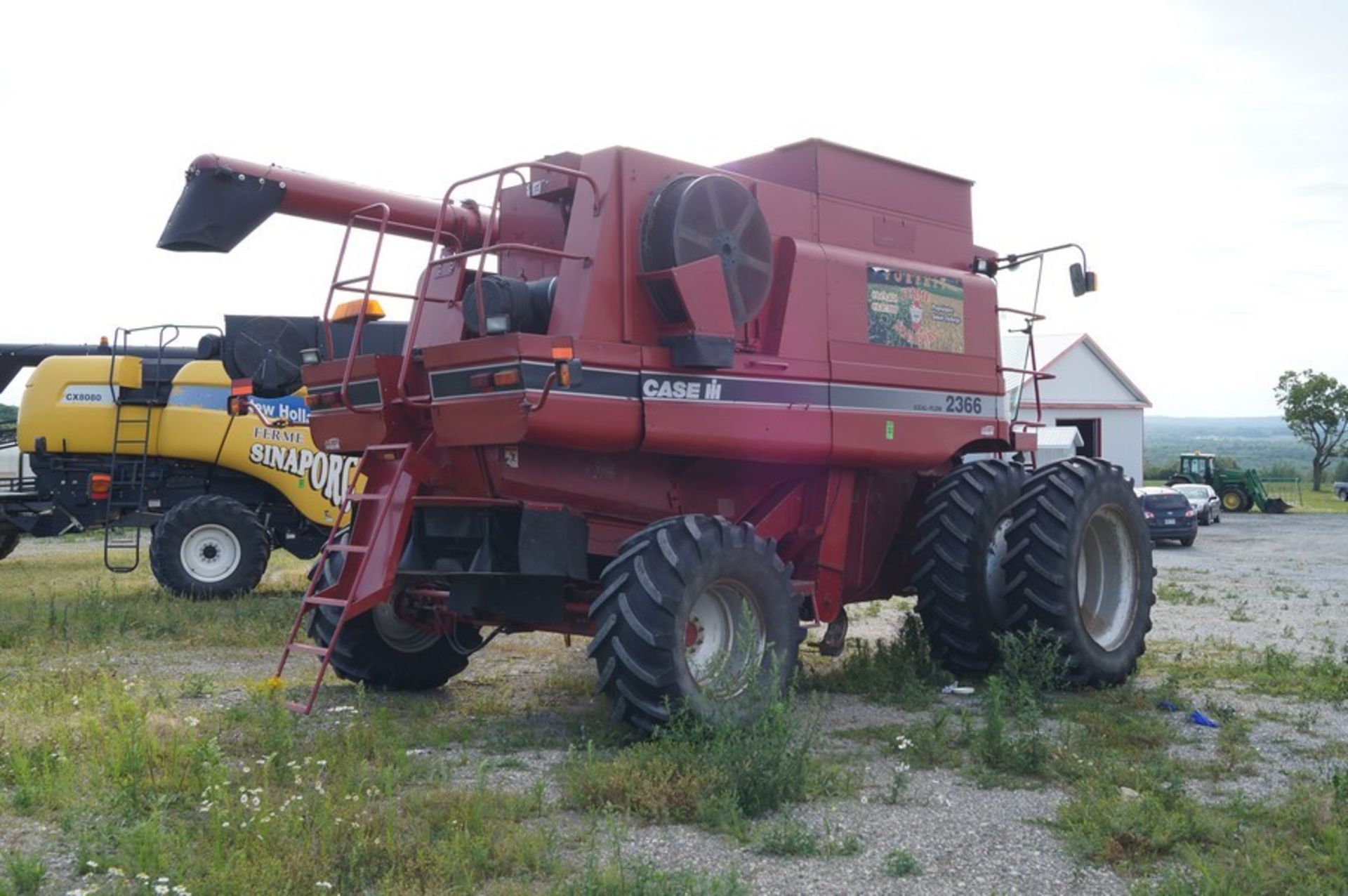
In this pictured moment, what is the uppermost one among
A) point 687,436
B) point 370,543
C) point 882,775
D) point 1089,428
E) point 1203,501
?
point 1089,428

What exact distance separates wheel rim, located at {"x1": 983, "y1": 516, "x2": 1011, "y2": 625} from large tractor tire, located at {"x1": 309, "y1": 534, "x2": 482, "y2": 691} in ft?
11.8

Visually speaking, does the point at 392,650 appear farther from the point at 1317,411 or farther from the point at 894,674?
the point at 1317,411

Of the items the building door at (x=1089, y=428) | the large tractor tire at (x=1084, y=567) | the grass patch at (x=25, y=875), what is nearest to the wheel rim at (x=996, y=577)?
the large tractor tire at (x=1084, y=567)

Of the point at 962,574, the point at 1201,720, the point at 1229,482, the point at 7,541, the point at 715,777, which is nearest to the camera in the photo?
the point at 715,777

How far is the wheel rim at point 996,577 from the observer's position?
896 centimetres

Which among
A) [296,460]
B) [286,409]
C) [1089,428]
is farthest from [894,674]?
[1089,428]

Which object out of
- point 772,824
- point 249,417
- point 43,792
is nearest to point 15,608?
point 249,417

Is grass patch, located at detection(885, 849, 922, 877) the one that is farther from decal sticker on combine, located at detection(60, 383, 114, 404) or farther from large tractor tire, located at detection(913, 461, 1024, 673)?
decal sticker on combine, located at detection(60, 383, 114, 404)

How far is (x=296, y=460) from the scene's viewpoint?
14.8 meters

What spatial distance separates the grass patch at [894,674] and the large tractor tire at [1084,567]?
0.74 metres

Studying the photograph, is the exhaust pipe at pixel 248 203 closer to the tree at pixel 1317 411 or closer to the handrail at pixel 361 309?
the handrail at pixel 361 309

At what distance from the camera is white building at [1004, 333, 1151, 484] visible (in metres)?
39.4

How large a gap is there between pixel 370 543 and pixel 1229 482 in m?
44.7

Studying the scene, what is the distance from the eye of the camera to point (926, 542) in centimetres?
900
